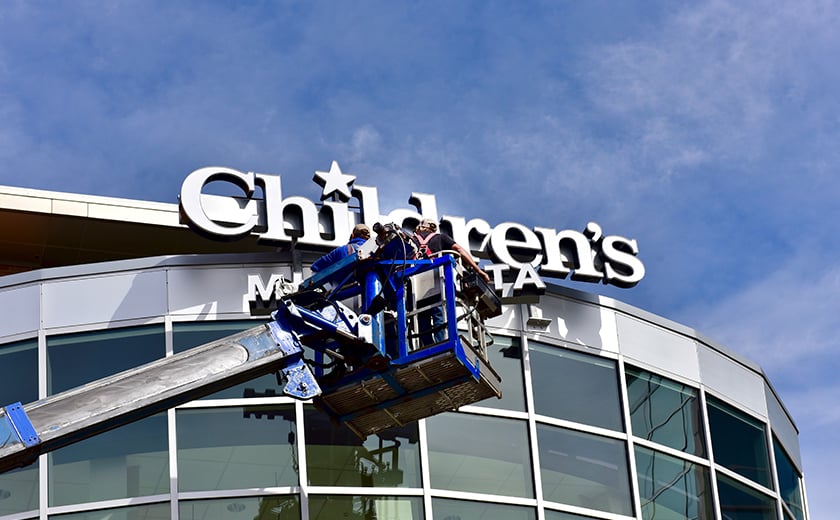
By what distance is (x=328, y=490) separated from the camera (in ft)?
77.4

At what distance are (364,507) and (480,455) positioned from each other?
2.32 meters

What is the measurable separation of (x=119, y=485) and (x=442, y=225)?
24.8 feet

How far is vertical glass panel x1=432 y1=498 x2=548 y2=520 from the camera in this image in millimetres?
23938

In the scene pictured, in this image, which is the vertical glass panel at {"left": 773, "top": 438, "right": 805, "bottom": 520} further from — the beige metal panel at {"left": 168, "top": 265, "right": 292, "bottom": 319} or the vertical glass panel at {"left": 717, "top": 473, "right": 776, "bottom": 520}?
the beige metal panel at {"left": 168, "top": 265, "right": 292, "bottom": 319}

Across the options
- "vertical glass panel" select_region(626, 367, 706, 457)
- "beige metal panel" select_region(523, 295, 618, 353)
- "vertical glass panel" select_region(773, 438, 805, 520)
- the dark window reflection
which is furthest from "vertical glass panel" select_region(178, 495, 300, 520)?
"vertical glass panel" select_region(773, 438, 805, 520)

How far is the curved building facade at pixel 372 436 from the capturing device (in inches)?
932

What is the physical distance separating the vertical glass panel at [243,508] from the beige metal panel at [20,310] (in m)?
4.38

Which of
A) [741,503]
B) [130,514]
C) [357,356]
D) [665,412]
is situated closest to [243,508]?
[130,514]

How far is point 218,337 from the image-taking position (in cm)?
2512

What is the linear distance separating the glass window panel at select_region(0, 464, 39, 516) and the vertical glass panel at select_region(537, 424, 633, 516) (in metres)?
8.33

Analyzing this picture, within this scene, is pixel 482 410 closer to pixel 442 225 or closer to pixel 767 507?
pixel 442 225

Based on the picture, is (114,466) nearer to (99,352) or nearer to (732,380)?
(99,352)

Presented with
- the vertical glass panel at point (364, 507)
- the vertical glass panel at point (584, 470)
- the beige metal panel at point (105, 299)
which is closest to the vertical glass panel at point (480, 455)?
the vertical glass panel at point (584, 470)

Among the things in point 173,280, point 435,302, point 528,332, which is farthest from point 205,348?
point 528,332
